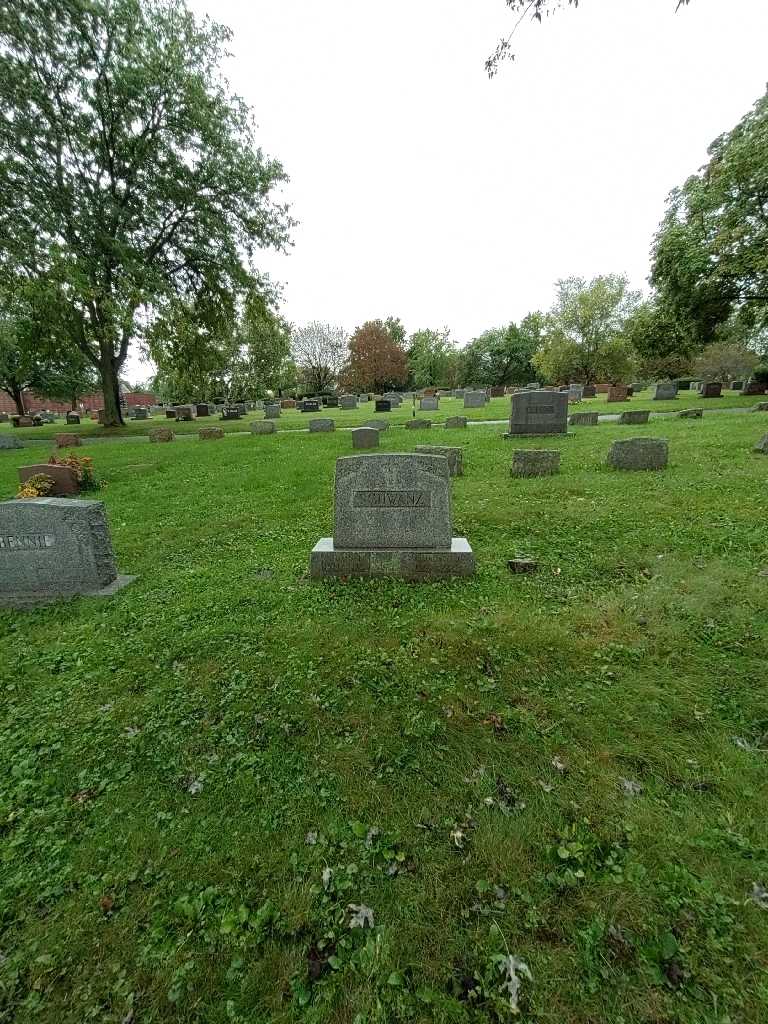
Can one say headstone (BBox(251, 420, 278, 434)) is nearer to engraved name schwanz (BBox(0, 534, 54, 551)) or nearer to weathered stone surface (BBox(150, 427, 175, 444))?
weathered stone surface (BBox(150, 427, 175, 444))

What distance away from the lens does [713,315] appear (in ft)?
59.5

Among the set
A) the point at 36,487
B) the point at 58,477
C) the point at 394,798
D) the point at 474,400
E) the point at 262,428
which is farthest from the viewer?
the point at 474,400

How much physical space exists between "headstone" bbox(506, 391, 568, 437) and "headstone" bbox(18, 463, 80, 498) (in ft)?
39.1

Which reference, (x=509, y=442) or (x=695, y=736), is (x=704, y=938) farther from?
(x=509, y=442)

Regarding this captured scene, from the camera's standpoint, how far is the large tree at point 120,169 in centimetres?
1625

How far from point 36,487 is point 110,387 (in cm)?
1778

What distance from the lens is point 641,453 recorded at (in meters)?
8.69

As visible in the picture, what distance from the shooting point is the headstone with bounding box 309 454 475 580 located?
477 centimetres

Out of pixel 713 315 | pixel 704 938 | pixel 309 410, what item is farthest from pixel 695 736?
pixel 309 410

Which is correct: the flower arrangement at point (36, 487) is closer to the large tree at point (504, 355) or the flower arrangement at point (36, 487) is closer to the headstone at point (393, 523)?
the headstone at point (393, 523)

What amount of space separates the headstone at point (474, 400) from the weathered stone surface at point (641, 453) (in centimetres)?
2035

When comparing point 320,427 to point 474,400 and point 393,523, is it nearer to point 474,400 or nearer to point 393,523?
point 474,400

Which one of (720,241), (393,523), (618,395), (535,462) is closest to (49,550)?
(393,523)

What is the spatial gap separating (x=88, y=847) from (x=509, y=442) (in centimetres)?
1285
